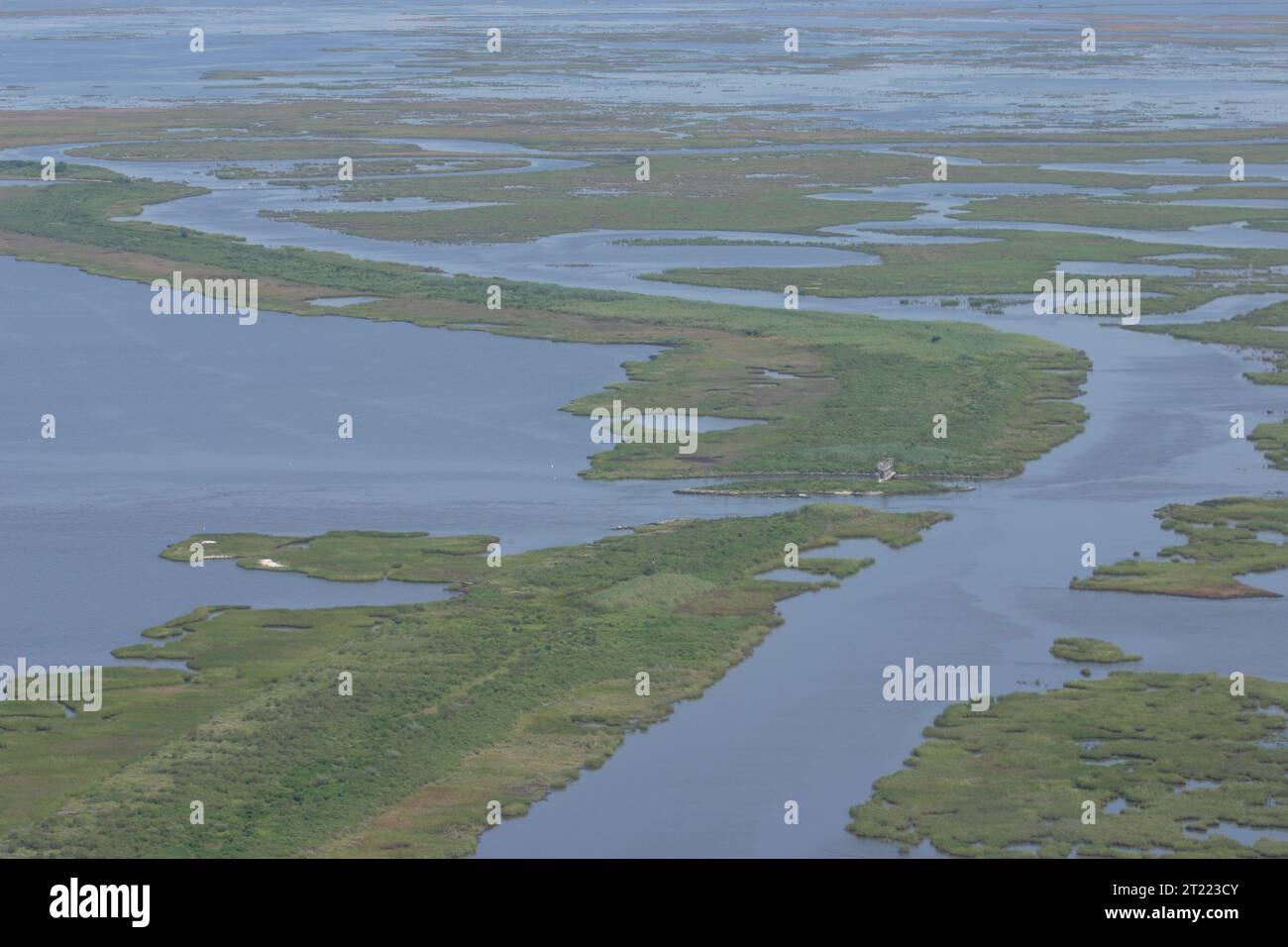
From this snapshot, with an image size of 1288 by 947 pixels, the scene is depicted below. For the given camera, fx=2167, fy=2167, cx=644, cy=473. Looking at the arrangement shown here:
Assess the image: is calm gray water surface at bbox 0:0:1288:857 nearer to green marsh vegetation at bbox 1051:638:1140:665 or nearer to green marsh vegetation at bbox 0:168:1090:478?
green marsh vegetation at bbox 1051:638:1140:665

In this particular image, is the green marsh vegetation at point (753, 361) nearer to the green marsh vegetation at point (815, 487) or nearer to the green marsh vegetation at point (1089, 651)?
the green marsh vegetation at point (815, 487)

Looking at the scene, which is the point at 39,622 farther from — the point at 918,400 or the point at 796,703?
the point at 918,400

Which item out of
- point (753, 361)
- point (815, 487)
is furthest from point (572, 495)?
point (753, 361)

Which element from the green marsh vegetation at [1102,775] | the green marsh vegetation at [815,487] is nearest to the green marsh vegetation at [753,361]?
the green marsh vegetation at [815,487]

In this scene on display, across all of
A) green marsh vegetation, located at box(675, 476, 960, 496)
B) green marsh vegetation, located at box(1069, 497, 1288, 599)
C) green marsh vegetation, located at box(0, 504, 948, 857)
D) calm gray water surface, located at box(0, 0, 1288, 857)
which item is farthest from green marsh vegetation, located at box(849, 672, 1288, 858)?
green marsh vegetation, located at box(675, 476, 960, 496)

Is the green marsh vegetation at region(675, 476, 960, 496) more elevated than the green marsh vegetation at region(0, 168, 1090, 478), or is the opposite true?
the green marsh vegetation at region(0, 168, 1090, 478)
